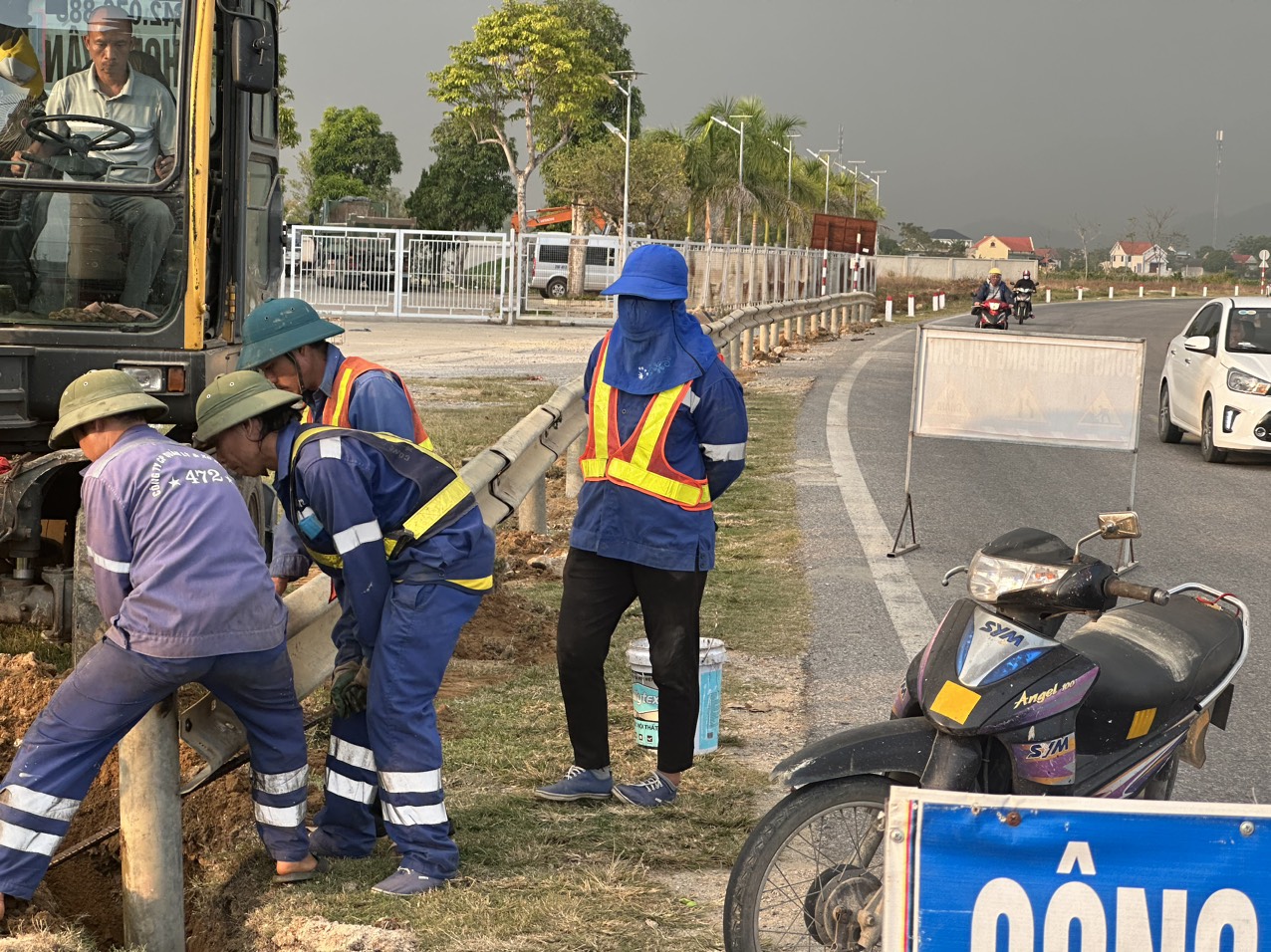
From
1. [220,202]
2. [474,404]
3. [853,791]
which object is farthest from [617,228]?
[853,791]

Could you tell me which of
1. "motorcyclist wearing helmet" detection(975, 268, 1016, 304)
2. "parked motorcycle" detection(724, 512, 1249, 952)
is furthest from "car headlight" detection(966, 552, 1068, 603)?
"motorcyclist wearing helmet" detection(975, 268, 1016, 304)

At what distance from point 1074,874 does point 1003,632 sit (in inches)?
32.7

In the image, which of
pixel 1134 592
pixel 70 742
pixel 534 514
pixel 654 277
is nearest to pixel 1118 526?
pixel 1134 592

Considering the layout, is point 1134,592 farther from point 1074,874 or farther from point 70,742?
point 70,742

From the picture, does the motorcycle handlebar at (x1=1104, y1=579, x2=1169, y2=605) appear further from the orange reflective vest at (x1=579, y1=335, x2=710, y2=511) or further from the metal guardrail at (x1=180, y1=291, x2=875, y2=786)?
the metal guardrail at (x1=180, y1=291, x2=875, y2=786)

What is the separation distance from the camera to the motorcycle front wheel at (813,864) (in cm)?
387

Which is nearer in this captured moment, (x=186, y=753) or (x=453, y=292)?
(x=186, y=753)

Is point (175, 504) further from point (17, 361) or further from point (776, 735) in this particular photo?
point (17, 361)

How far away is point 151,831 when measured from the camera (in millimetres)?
4266

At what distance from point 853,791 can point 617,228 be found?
67.6 m

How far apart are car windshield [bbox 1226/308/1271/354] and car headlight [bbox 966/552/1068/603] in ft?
41.0

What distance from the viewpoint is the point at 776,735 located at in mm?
6137

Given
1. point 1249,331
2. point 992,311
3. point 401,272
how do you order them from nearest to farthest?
1. point 1249,331
2. point 401,272
3. point 992,311

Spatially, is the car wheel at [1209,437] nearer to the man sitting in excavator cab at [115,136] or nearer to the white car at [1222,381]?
the white car at [1222,381]
